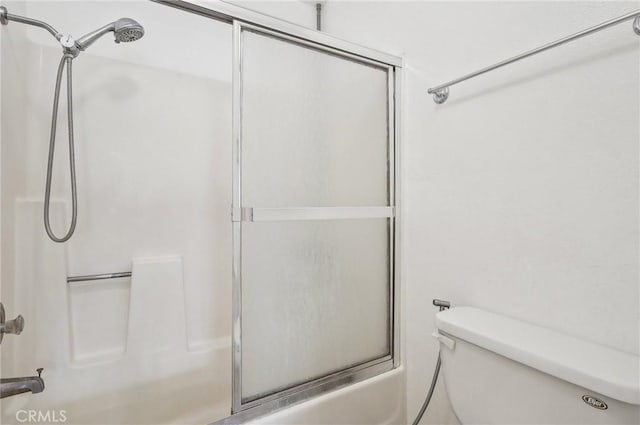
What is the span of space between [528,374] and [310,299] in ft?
2.20

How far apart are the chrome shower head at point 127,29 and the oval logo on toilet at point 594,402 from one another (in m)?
1.67

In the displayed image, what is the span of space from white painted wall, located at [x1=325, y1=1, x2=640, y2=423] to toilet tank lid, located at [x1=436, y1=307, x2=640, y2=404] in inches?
2.0

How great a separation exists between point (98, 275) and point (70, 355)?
0.35m

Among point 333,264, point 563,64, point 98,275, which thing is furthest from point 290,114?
point 98,275

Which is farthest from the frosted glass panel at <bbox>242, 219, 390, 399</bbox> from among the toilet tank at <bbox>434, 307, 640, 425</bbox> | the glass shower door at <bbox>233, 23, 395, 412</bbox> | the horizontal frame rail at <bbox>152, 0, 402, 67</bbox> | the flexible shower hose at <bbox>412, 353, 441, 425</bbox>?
the horizontal frame rail at <bbox>152, 0, 402, 67</bbox>

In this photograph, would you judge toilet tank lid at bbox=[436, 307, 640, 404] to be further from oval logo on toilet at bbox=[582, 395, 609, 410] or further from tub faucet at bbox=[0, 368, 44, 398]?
tub faucet at bbox=[0, 368, 44, 398]

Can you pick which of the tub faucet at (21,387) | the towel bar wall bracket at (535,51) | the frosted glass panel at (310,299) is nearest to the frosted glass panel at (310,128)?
the frosted glass panel at (310,299)

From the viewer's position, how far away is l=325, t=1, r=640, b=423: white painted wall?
78 centimetres

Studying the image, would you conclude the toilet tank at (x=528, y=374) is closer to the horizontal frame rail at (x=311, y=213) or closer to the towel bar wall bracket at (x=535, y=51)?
the horizontal frame rail at (x=311, y=213)

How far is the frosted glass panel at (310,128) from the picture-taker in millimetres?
1042

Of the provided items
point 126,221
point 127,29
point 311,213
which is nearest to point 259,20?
point 127,29

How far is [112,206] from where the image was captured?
1482 mm

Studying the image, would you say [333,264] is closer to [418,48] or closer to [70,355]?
[418,48]

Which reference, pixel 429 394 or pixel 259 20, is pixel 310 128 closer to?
pixel 259 20
